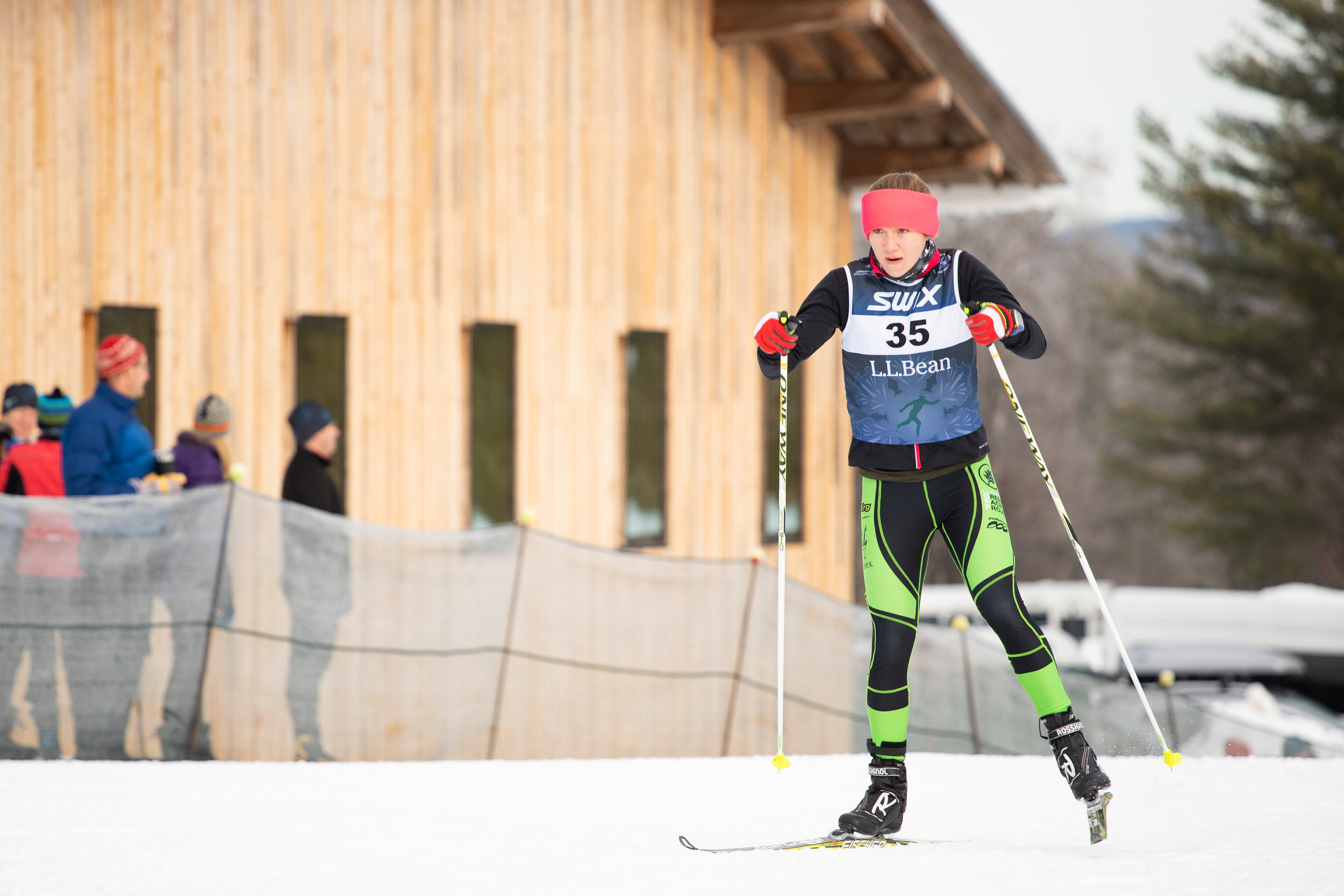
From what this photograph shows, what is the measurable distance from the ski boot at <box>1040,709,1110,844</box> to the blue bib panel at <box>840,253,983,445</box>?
100 centimetres

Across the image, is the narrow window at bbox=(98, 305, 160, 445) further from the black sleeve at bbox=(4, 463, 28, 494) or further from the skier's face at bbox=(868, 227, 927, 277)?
the skier's face at bbox=(868, 227, 927, 277)

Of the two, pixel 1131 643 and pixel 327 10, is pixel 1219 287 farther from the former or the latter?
pixel 327 10

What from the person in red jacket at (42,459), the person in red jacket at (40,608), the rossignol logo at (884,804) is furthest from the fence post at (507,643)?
the rossignol logo at (884,804)

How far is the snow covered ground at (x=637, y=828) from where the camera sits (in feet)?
13.2

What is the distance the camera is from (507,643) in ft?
25.8

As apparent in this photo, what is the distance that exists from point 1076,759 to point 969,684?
487 cm

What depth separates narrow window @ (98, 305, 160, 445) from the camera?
898cm

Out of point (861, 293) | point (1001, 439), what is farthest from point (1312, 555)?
point (861, 293)

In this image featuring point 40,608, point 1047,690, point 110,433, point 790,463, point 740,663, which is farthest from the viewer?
point 790,463

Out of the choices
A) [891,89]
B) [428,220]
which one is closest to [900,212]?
[428,220]

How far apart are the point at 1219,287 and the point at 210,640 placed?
29065 millimetres

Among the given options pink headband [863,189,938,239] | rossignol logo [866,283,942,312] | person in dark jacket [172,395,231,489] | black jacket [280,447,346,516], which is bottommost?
black jacket [280,447,346,516]

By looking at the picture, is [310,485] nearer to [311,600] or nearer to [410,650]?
[311,600]

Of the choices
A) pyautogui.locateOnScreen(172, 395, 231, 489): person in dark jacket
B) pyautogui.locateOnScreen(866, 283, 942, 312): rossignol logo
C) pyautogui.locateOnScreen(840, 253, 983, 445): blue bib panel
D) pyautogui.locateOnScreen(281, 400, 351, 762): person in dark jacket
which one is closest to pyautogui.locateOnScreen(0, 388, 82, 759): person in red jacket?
pyautogui.locateOnScreen(172, 395, 231, 489): person in dark jacket
